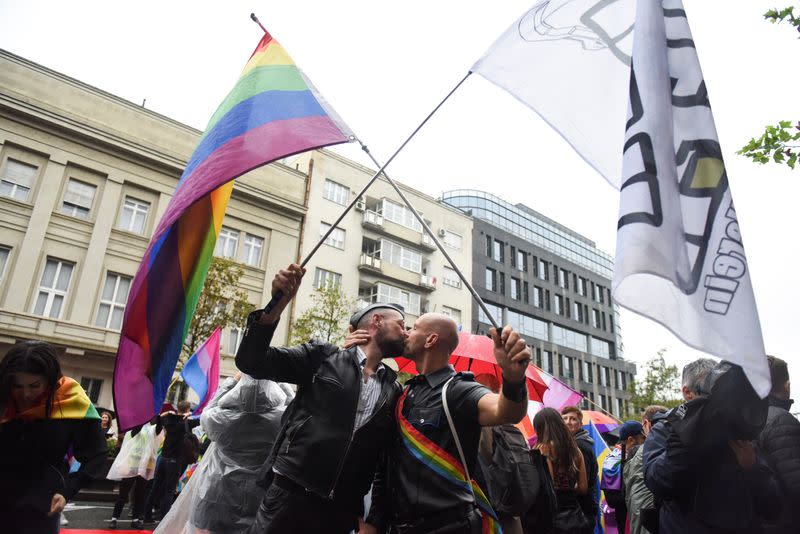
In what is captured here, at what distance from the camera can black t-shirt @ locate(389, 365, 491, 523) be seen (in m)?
2.54

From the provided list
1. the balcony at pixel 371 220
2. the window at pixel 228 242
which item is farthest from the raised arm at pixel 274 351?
the balcony at pixel 371 220

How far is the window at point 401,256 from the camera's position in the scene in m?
35.4

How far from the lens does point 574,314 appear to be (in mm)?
56281

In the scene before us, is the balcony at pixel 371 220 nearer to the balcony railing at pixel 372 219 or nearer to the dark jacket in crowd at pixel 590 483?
the balcony railing at pixel 372 219

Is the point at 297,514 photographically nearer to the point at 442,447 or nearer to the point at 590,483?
the point at 442,447

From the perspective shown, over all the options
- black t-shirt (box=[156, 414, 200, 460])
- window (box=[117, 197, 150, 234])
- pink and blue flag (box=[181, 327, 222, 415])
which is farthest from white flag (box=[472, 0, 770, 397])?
window (box=[117, 197, 150, 234])

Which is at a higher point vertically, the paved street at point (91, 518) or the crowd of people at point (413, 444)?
the crowd of people at point (413, 444)

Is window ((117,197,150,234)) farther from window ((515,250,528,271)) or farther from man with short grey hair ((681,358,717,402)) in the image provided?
window ((515,250,528,271))

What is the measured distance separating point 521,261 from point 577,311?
999cm

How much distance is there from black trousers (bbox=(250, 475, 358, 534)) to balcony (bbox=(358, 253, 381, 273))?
30.5 meters

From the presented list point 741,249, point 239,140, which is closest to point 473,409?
point 741,249

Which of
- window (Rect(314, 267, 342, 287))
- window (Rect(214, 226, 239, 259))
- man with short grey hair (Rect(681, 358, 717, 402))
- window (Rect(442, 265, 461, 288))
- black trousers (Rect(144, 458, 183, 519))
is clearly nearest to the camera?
man with short grey hair (Rect(681, 358, 717, 402))

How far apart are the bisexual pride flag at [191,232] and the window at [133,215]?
22893 mm

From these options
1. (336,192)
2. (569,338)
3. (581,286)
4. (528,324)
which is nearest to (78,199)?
(336,192)
